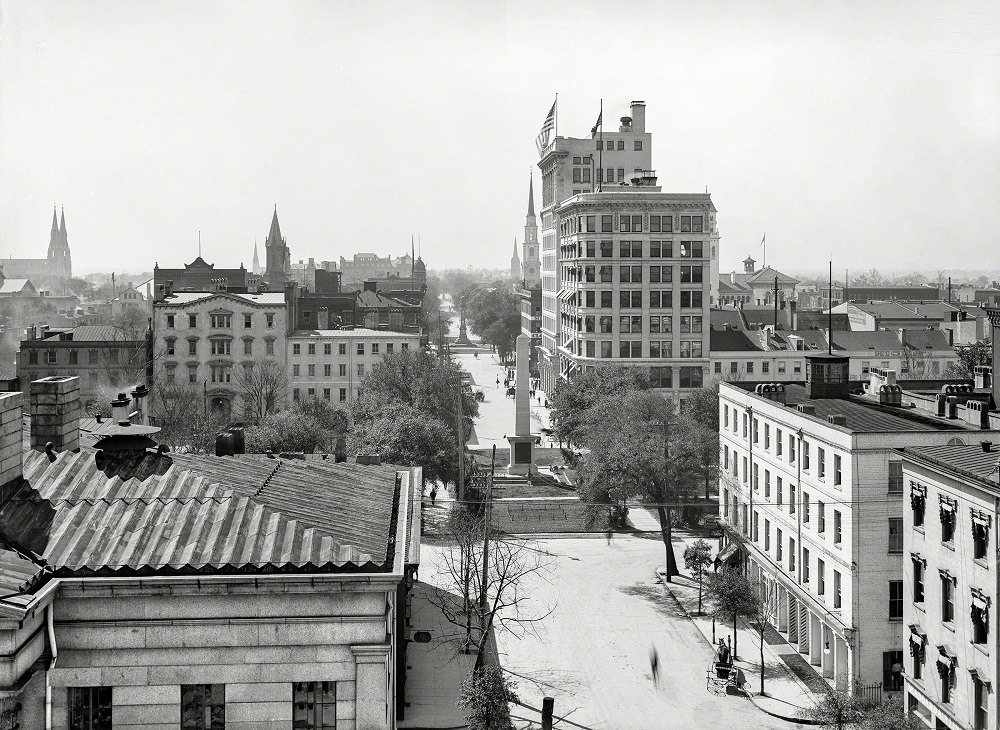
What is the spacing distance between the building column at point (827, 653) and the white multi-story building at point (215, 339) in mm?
50860

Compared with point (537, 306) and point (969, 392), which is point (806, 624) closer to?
point (969, 392)

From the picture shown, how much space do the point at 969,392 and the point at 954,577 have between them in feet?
54.0

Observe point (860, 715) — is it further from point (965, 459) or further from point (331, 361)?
point (331, 361)

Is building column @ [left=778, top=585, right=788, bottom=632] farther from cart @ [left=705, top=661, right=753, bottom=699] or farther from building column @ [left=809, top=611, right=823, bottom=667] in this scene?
cart @ [left=705, top=661, right=753, bottom=699]

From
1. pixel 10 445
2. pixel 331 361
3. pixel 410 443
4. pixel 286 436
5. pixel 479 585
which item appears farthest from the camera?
pixel 331 361

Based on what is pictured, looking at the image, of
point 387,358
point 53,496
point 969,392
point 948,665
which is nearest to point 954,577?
point 948,665

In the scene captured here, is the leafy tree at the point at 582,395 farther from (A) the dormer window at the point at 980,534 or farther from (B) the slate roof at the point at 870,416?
(A) the dormer window at the point at 980,534

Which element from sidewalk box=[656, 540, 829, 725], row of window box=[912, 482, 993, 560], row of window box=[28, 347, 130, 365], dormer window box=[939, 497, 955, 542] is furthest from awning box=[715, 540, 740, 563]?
row of window box=[28, 347, 130, 365]

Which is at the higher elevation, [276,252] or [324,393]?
[276,252]

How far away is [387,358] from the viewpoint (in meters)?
74.3

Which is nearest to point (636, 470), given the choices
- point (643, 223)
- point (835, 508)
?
point (835, 508)

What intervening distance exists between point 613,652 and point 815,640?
6873mm

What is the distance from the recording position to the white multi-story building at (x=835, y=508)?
32.9 metres

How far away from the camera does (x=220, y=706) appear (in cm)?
1402
